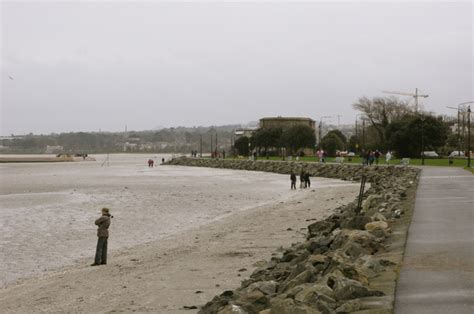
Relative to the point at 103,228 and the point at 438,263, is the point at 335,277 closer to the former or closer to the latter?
the point at 438,263

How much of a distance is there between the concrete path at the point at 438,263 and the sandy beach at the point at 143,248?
3436 millimetres

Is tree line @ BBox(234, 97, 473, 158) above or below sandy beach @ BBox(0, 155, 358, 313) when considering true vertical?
above

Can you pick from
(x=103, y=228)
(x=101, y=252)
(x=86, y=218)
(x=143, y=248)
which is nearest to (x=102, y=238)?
(x=103, y=228)

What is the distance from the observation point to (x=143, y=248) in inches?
682

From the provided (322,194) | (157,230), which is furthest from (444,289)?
(322,194)

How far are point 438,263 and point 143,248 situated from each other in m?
10.0

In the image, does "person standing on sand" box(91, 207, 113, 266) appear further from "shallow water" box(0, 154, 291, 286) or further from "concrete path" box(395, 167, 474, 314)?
"concrete path" box(395, 167, 474, 314)

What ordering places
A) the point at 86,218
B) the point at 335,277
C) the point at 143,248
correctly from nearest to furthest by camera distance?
1. the point at 335,277
2. the point at 143,248
3. the point at 86,218

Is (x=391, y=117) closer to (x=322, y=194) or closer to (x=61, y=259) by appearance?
(x=322, y=194)

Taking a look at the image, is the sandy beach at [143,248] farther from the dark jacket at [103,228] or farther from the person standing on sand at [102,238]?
the dark jacket at [103,228]

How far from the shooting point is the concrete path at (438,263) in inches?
270

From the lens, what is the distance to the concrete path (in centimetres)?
686

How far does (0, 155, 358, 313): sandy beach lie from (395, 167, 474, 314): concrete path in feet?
11.3

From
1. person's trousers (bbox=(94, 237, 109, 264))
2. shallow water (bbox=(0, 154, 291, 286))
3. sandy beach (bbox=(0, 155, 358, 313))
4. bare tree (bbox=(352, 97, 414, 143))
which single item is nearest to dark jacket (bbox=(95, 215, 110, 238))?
person's trousers (bbox=(94, 237, 109, 264))
